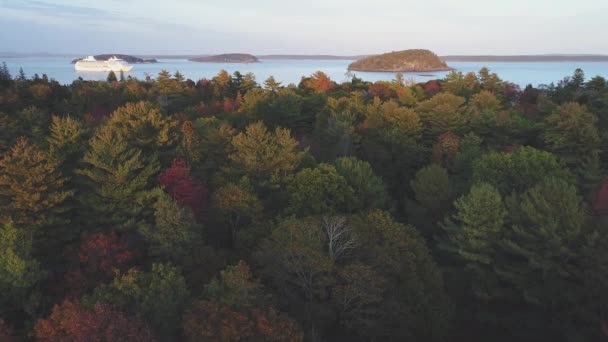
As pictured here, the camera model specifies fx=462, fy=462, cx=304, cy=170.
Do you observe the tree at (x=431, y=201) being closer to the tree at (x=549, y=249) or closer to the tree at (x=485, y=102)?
the tree at (x=549, y=249)

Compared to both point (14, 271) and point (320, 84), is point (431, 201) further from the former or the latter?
point (320, 84)

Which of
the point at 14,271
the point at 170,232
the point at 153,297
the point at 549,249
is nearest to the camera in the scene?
the point at 153,297

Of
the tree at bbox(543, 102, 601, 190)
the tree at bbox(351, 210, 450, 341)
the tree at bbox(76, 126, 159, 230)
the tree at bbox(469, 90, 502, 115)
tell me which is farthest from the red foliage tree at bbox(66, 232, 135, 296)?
the tree at bbox(469, 90, 502, 115)

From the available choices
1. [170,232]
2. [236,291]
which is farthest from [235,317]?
[170,232]

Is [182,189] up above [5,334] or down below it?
above

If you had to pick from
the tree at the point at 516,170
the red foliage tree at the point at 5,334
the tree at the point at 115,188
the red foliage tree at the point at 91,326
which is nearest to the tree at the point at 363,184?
the tree at the point at 516,170

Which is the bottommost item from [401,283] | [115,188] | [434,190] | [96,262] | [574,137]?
[401,283]

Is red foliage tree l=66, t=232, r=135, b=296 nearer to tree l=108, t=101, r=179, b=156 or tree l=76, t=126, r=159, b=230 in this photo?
tree l=76, t=126, r=159, b=230
